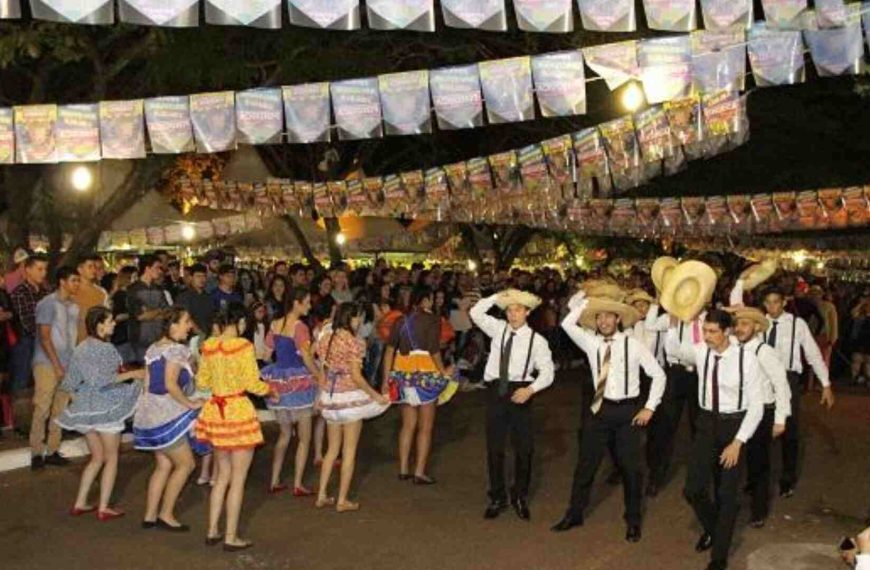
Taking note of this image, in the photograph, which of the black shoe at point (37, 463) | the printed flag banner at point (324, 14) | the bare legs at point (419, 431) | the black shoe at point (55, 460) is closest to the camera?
the printed flag banner at point (324, 14)

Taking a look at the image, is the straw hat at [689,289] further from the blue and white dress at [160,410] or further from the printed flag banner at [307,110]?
the printed flag banner at [307,110]

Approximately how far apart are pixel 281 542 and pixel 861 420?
912 cm

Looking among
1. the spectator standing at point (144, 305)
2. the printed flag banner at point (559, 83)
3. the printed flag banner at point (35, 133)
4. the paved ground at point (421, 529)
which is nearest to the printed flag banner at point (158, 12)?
the printed flag banner at point (35, 133)

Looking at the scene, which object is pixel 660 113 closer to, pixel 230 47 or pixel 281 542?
pixel 230 47

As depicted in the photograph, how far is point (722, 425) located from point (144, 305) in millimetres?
6926

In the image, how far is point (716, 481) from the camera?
272 inches

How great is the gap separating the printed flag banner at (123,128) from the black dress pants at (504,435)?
4.81m

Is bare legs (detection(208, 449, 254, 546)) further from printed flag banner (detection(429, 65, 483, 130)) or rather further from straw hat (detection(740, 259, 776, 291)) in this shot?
straw hat (detection(740, 259, 776, 291))

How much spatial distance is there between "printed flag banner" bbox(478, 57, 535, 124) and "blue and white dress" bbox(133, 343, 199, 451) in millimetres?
4435

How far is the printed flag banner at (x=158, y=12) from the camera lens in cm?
768

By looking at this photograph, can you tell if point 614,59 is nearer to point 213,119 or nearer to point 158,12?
point 213,119

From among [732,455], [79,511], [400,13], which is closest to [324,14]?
[400,13]

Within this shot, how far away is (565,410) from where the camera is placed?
1377 centimetres

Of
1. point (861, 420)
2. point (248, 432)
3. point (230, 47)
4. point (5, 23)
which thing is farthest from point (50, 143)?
point (861, 420)
